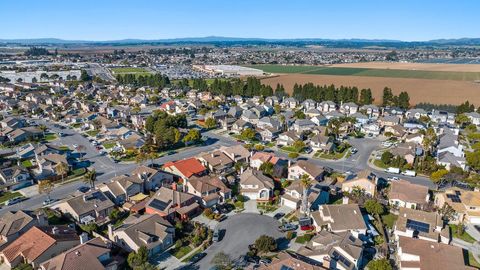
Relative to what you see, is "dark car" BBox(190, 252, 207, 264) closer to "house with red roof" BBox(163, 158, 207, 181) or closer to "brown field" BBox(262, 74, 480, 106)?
"house with red roof" BBox(163, 158, 207, 181)

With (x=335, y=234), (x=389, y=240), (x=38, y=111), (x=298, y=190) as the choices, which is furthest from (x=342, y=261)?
(x=38, y=111)

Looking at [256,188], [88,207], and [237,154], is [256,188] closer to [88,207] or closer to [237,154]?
[237,154]

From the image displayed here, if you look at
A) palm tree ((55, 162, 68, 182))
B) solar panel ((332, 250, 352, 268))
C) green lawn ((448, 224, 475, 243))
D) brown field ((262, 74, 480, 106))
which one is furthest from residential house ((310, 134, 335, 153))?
brown field ((262, 74, 480, 106))

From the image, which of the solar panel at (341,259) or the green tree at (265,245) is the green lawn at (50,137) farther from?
the solar panel at (341,259)

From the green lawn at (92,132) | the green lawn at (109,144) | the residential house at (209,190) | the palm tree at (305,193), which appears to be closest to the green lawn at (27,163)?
the green lawn at (109,144)

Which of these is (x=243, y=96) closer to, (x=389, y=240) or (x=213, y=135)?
(x=213, y=135)
